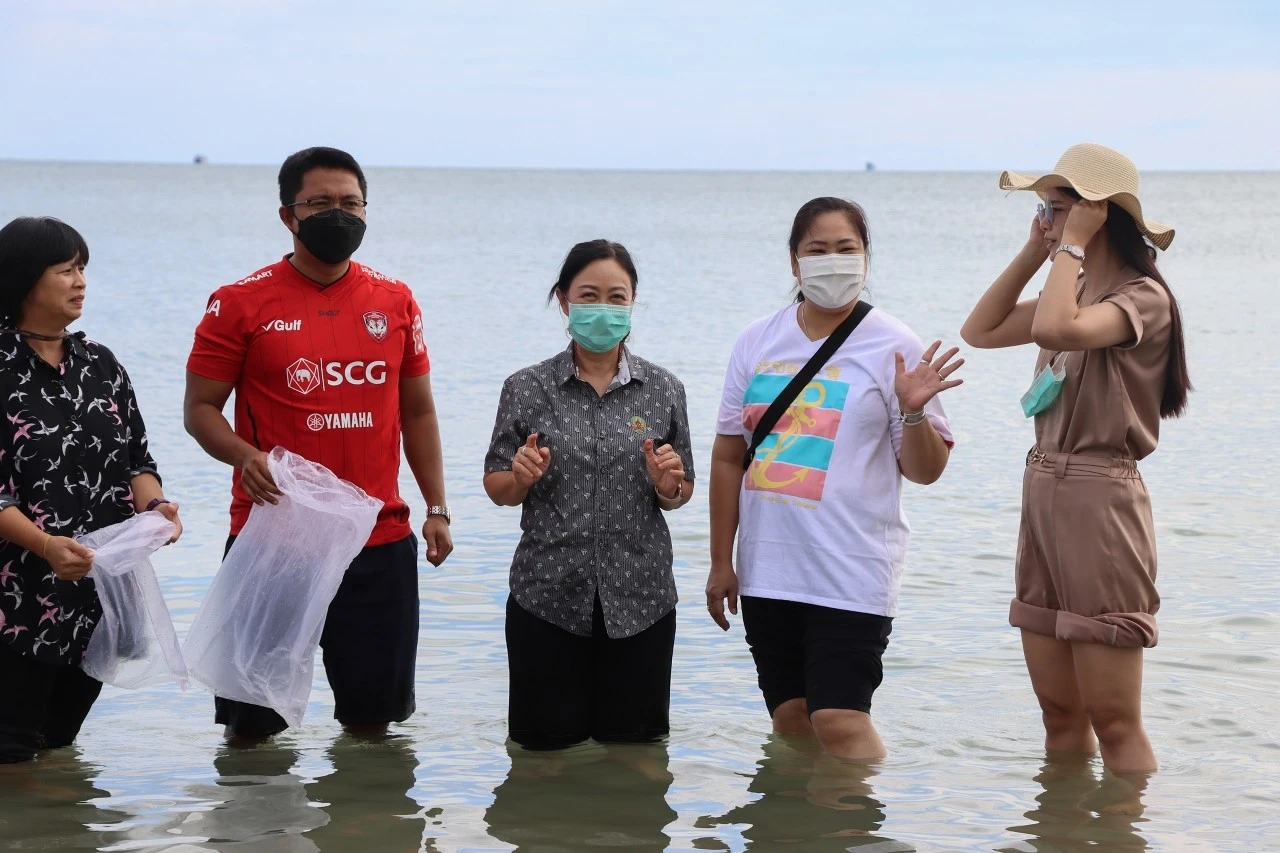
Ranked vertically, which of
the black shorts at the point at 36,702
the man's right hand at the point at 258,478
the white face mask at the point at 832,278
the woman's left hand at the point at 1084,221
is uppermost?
the woman's left hand at the point at 1084,221

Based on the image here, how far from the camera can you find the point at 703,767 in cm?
548

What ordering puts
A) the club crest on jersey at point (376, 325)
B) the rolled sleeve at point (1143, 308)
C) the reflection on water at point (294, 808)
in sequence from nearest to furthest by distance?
the rolled sleeve at point (1143, 308), the reflection on water at point (294, 808), the club crest on jersey at point (376, 325)

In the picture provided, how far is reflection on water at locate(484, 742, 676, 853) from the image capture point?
185 inches

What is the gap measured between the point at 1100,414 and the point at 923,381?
54 centimetres

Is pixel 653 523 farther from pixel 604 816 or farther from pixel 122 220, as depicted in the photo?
pixel 122 220

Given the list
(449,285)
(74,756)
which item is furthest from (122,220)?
(74,756)

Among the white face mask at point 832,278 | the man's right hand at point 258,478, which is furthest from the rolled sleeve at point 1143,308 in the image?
the man's right hand at point 258,478

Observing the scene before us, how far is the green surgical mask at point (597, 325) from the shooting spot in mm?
4715

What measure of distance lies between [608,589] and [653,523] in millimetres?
266

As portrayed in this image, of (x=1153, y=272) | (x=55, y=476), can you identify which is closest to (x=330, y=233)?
(x=55, y=476)

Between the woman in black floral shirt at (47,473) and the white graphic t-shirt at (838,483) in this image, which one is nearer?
the woman in black floral shirt at (47,473)

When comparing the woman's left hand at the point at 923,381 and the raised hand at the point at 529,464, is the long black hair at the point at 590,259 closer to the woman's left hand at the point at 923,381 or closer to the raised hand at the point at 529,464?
the raised hand at the point at 529,464

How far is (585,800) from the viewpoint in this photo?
5.00 meters

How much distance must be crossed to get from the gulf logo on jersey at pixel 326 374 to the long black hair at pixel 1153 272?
229 cm
